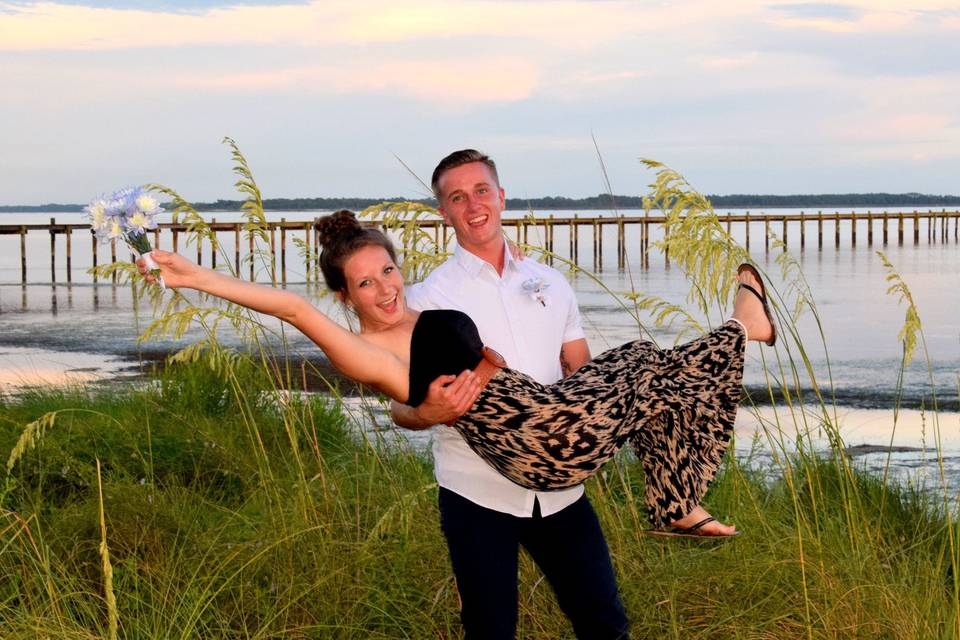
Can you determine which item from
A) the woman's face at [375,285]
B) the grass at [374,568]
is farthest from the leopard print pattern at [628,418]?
the grass at [374,568]

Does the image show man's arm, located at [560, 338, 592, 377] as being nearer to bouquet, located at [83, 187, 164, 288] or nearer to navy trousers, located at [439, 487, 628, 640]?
navy trousers, located at [439, 487, 628, 640]

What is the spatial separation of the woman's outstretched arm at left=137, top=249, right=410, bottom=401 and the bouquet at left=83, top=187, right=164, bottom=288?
0.21 feet

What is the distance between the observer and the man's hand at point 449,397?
351 centimetres

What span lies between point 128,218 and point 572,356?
1.75 meters

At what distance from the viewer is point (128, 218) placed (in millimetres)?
3088

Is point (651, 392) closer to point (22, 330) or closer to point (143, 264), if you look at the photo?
point (143, 264)

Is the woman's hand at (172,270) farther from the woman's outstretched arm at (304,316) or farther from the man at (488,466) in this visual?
the man at (488,466)

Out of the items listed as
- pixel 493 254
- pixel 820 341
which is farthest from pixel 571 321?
pixel 820 341

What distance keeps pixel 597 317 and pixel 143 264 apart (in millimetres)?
23330

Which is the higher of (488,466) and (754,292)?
(754,292)

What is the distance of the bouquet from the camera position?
3.06 meters

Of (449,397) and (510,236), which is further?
(510,236)

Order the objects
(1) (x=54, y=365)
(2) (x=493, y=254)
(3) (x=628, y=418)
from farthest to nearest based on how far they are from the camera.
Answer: (1) (x=54, y=365), (2) (x=493, y=254), (3) (x=628, y=418)

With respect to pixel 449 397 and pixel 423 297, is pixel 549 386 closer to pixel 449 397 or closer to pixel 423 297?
pixel 449 397
